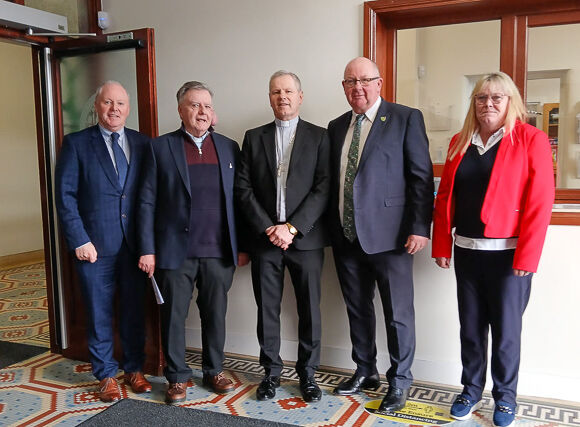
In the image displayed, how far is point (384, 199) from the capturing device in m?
2.62

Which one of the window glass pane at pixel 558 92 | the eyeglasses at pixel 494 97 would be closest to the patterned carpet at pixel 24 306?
the eyeglasses at pixel 494 97

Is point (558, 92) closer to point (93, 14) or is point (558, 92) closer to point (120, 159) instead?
point (120, 159)

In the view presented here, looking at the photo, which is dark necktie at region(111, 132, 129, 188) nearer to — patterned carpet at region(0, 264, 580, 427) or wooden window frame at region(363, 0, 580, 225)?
patterned carpet at region(0, 264, 580, 427)

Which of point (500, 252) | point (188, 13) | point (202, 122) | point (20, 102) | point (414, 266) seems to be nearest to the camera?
point (500, 252)

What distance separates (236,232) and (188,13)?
1473 mm

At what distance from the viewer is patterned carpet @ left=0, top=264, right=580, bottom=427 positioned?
8.45 feet

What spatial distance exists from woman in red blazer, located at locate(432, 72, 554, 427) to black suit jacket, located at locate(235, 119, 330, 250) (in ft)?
1.89

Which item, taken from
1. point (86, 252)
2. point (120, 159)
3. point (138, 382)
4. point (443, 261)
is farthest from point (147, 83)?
point (443, 261)

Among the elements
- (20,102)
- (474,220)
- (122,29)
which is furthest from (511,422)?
(20,102)

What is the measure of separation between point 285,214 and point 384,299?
64cm

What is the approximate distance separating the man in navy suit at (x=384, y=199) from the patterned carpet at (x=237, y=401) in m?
0.20

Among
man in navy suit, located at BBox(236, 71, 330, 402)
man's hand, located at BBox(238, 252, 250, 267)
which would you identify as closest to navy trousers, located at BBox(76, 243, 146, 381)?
man's hand, located at BBox(238, 252, 250, 267)

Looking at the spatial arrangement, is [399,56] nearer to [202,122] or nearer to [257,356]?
[202,122]

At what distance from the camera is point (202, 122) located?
2.78m
